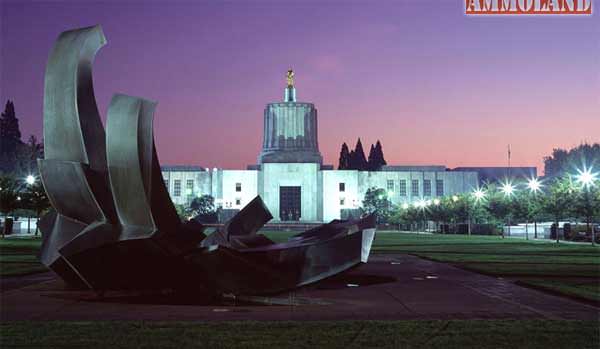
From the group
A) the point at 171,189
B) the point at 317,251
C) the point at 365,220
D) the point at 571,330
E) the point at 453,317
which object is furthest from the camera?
the point at 171,189

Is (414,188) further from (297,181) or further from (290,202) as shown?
(290,202)

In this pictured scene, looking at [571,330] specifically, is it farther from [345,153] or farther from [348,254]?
[345,153]

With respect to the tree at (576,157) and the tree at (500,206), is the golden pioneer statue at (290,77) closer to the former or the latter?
the tree at (576,157)

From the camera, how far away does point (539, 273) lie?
61.3 feet

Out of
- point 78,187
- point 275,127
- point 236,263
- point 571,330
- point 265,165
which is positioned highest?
point 275,127

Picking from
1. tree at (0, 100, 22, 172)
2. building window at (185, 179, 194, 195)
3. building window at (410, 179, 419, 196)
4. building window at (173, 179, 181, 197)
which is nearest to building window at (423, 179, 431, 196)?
building window at (410, 179, 419, 196)

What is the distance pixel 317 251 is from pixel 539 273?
30.1 ft

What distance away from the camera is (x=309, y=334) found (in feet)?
28.5

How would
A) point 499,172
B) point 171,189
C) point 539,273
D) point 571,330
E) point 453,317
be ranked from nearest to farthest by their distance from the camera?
point 571,330 → point 453,317 → point 539,273 → point 171,189 → point 499,172

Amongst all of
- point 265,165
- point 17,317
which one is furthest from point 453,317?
point 265,165

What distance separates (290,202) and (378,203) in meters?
17.5

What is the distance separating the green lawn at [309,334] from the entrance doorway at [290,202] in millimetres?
105254

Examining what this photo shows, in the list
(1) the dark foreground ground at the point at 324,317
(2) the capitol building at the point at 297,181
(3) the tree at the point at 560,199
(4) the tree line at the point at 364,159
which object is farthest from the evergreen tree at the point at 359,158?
(1) the dark foreground ground at the point at 324,317

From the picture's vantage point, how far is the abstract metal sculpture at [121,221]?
38.9ft
